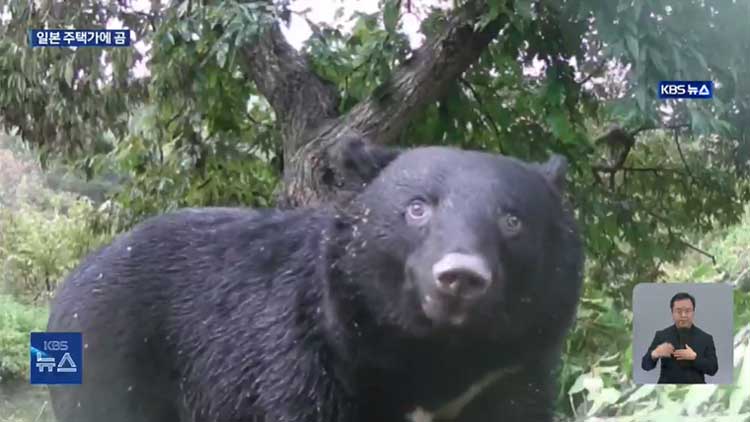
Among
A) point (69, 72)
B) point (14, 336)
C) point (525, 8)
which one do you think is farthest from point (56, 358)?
point (525, 8)

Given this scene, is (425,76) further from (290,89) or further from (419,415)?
(419,415)

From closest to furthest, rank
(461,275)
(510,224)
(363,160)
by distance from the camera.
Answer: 1. (461,275)
2. (510,224)
3. (363,160)

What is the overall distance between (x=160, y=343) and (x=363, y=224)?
1.31 feet

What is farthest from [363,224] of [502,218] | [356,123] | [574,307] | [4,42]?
[4,42]

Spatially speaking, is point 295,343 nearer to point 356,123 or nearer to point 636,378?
point 356,123

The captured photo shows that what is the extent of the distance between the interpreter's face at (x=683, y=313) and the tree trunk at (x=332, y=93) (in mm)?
566

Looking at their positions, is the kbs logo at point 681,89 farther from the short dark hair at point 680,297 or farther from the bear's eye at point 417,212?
the bear's eye at point 417,212

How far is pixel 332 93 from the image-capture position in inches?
73.1

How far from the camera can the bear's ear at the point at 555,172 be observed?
136 cm

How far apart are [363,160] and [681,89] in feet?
2.33

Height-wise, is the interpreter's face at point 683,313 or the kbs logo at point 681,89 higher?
the kbs logo at point 681,89

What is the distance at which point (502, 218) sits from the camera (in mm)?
1235

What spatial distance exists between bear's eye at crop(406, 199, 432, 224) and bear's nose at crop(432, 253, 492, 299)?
3.8 inches

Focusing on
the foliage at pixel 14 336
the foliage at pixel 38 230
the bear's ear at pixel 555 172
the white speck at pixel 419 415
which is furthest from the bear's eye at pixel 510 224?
the foliage at pixel 14 336
